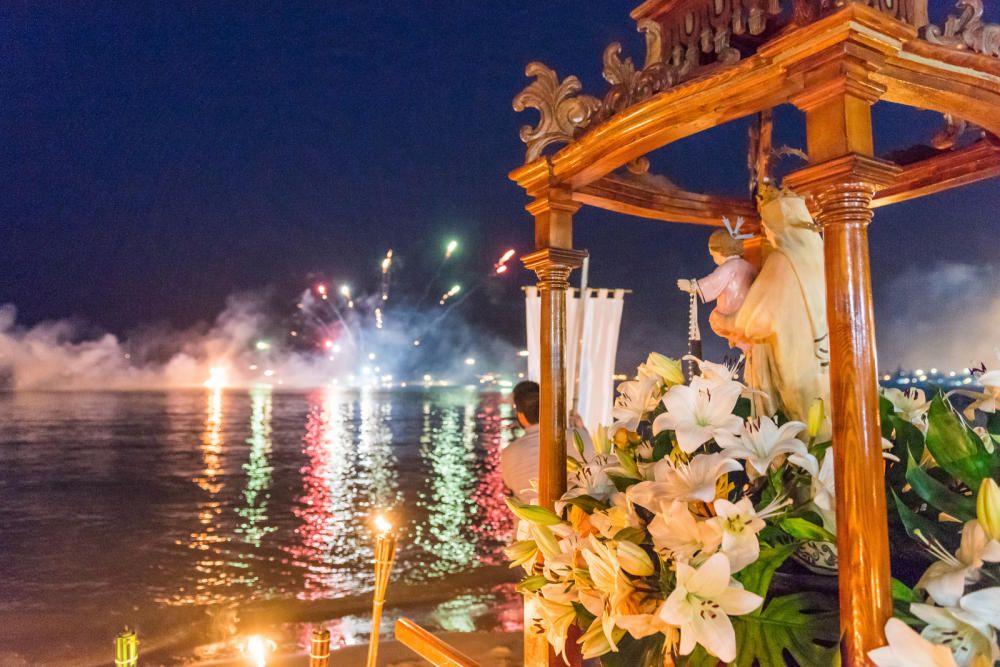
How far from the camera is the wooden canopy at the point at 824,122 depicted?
153 centimetres

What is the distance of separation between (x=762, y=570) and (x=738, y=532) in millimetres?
159

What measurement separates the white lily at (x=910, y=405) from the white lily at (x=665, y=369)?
557 mm

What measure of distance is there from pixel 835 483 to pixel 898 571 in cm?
35

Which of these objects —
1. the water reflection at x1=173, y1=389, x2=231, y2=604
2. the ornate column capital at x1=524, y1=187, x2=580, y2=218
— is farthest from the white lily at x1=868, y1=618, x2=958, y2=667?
the water reflection at x1=173, y1=389, x2=231, y2=604

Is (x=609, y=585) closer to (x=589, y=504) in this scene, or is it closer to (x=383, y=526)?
(x=589, y=504)

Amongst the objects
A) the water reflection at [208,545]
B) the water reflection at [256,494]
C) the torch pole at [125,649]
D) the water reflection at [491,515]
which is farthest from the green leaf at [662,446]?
the water reflection at [256,494]

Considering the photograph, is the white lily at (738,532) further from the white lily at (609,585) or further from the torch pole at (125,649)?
the torch pole at (125,649)

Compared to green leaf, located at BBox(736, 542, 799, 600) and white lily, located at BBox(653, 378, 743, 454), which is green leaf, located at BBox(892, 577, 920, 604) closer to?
green leaf, located at BBox(736, 542, 799, 600)

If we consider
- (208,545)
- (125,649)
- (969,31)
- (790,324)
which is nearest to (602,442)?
(790,324)

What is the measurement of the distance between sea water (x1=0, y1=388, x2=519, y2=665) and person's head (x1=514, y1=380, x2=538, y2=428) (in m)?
3.12

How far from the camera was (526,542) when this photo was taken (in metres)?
2.01

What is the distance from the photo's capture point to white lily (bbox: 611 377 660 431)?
2018 mm

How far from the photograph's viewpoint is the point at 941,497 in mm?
1434

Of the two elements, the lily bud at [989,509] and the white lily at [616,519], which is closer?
the lily bud at [989,509]
